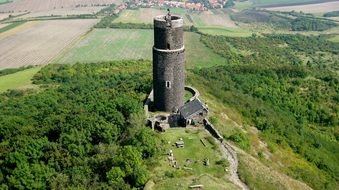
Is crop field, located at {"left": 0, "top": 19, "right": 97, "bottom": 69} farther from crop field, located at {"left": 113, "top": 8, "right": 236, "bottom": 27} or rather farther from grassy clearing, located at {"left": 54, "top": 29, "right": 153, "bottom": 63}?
crop field, located at {"left": 113, "top": 8, "right": 236, "bottom": 27}

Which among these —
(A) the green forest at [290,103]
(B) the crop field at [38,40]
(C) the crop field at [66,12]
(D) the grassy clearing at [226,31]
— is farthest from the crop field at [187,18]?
(A) the green forest at [290,103]

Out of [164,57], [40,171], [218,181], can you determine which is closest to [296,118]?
[164,57]

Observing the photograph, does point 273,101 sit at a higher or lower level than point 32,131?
lower

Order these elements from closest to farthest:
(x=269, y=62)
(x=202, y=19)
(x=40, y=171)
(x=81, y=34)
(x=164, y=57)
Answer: (x=40, y=171), (x=164, y=57), (x=269, y=62), (x=81, y=34), (x=202, y=19)

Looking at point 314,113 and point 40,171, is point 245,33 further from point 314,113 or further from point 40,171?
point 40,171

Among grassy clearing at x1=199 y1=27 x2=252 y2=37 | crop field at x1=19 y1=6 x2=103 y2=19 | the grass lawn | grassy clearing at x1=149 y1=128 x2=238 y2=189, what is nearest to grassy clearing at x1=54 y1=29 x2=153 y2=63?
the grass lawn
